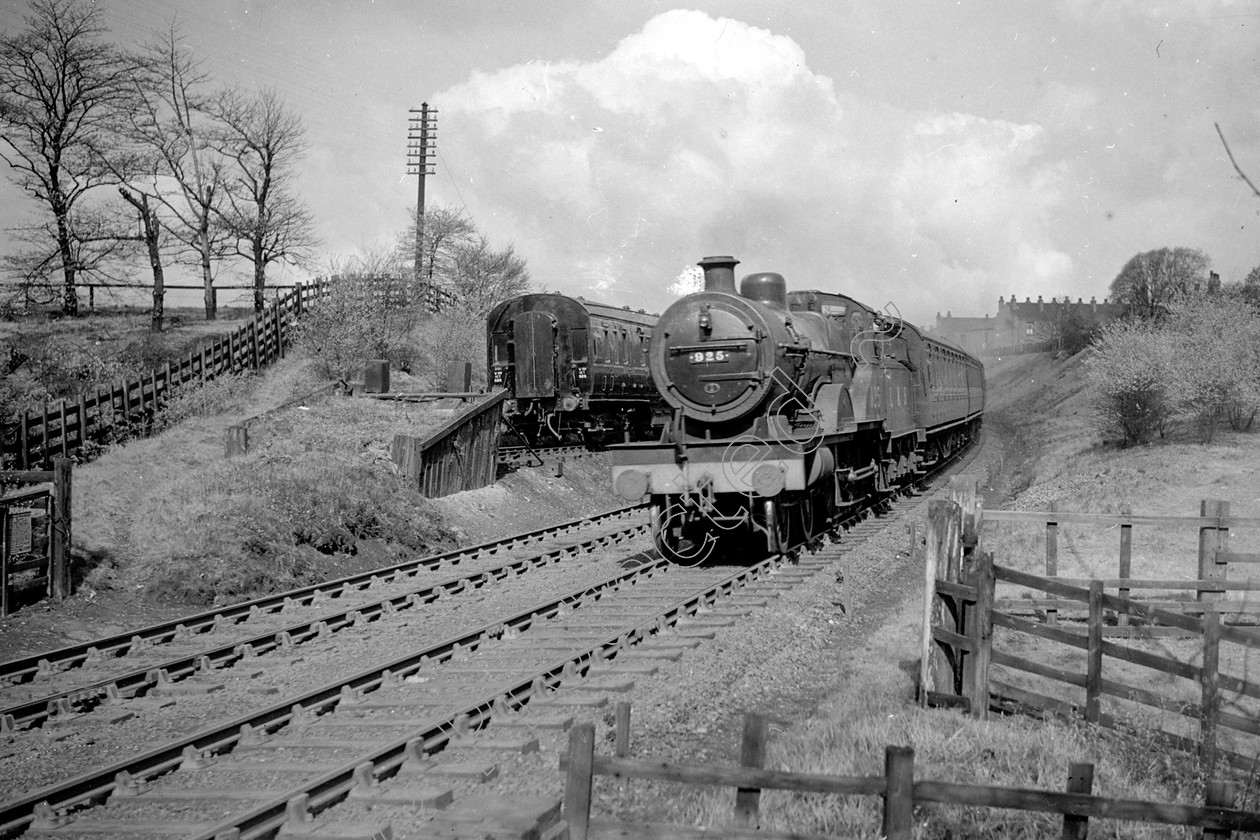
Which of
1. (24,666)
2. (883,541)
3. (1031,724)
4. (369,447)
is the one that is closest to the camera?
(1031,724)

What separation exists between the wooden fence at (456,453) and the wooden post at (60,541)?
6.03m

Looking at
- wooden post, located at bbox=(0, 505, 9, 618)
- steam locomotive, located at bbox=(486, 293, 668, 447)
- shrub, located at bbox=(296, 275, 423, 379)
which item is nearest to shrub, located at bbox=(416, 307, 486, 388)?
shrub, located at bbox=(296, 275, 423, 379)

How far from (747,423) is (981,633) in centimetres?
636

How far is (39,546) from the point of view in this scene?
11500mm

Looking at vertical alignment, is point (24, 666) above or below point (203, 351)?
below

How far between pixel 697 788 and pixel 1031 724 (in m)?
2.74

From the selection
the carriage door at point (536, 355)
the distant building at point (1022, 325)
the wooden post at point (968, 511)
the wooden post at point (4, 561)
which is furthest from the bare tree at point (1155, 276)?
the wooden post at point (4, 561)

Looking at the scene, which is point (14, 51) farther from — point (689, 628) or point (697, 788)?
point (697, 788)

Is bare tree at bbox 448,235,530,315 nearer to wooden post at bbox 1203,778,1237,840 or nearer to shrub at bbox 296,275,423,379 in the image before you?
shrub at bbox 296,275,423,379

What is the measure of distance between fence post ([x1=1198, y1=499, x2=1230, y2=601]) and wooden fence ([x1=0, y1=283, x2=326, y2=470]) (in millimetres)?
17698

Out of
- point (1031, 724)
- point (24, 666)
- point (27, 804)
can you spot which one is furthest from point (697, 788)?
point (24, 666)

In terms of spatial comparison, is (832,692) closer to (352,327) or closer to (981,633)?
(981,633)

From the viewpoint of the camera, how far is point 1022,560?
1286 centimetres

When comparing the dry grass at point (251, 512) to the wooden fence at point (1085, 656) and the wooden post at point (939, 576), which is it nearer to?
the wooden post at point (939, 576)
